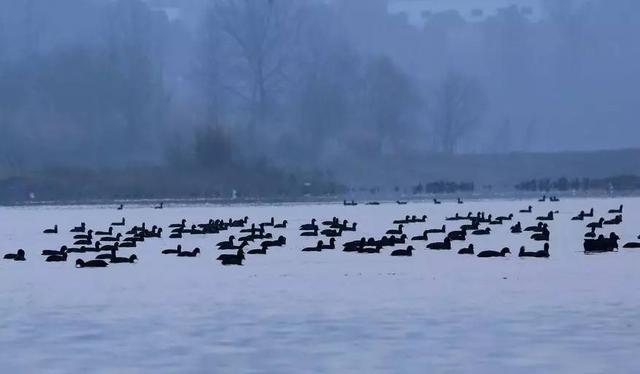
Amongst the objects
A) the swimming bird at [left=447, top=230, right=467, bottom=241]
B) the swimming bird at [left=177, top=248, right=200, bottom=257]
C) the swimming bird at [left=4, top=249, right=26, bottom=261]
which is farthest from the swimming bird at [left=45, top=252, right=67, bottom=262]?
the swimming bird at [left=447, top=230, right=467, bottom=241]

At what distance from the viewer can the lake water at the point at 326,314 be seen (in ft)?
65.3

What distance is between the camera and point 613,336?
21781 millimetres

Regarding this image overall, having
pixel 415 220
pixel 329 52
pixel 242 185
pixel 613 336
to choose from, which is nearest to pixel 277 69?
pixel 329 52

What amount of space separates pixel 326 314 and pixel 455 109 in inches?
3733

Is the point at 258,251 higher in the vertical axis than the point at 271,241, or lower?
lower

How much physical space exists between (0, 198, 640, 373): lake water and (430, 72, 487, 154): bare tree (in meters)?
75.2

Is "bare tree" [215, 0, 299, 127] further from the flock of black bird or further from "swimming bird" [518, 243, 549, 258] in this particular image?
"swimming bird" [518, 243, 549, 258]

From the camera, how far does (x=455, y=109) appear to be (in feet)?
391

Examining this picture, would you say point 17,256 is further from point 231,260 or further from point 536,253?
point 536,253

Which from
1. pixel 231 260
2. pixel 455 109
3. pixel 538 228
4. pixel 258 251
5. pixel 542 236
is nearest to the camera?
pixel 231 260

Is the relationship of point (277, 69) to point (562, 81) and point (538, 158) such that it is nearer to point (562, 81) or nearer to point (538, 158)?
point (538, 158)

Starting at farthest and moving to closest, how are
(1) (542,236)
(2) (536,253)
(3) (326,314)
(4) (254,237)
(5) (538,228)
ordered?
(5) (538,228) → (4) (254,237) → (1) (542,236) → (2) (536,253) → (3) (326,314)

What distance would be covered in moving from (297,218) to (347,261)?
27953mm

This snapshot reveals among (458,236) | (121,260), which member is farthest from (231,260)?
(458,236)
